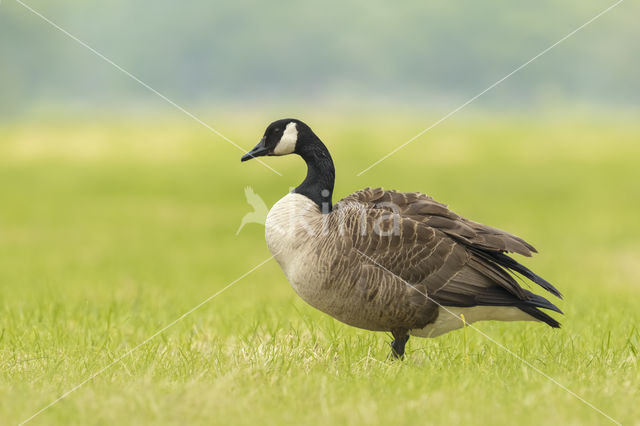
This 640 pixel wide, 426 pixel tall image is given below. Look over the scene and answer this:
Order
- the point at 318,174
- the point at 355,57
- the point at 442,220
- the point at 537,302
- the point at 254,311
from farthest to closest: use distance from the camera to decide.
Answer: the point at 355,57 < the point at 254,311 < the point at 318,174 < the point at 442,220 < the point at 537,302

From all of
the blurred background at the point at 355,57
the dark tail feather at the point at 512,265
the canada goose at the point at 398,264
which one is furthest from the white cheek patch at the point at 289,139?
the blurred background at the point at 355,57

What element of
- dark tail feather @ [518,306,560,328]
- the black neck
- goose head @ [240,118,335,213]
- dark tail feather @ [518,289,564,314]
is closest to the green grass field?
dark tail feather @ [518,306,560,328]

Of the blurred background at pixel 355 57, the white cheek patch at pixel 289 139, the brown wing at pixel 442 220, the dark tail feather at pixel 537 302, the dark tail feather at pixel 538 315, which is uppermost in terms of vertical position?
the blurred background at pixel 355 57

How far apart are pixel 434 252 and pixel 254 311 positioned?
11.6 feet

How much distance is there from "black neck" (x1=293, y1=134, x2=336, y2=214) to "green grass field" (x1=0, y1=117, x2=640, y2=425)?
1344 mm

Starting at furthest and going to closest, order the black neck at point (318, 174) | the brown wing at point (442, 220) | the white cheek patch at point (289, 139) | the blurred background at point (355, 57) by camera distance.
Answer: the blurred background at point (355, 57)
the white cheek patch at point (289, 139)
the black neck at point (318, 174)
the brown wing at point (442, 220)

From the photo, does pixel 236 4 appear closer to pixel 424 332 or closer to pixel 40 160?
pixel 40 160

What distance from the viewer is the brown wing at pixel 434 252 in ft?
20.3

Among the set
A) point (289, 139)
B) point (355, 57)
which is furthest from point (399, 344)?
point (355, 57)

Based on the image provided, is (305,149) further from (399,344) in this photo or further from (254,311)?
(254,311)

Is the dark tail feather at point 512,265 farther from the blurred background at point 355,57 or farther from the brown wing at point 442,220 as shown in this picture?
the blurred background at point 355,57

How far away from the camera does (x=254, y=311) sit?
9.16 m

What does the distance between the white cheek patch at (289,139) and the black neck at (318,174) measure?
0.30 feet

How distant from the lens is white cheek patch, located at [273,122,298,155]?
6984 mm
